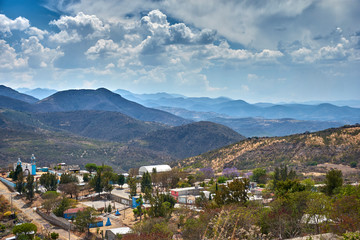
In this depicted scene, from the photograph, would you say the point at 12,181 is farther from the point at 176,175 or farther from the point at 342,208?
the point at 342,208

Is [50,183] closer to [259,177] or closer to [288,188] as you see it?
[259,177]

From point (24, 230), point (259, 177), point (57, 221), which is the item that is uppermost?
point (259, 177)

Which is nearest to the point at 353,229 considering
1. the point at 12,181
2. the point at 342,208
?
the point at 342,208

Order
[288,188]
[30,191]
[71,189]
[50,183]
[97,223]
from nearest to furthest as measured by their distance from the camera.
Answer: [288,188]
[97,223]
[30,191]
[71,189]
[50,183]

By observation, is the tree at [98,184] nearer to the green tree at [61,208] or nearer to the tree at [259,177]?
the green tree at [61,208]

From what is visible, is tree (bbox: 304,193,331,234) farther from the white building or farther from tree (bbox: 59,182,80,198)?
the white building

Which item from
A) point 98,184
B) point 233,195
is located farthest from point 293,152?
point 233,195
